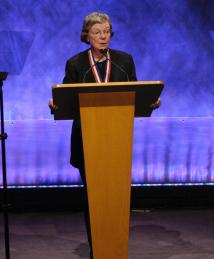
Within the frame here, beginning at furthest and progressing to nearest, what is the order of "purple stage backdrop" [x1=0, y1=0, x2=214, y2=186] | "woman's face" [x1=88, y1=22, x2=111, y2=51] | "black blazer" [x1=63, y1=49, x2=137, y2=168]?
"purple stage backdrop" [x1=0, y1=0, x2=214, y2=186], "black blazer" [x1=63, y1=49, x2=137, y2=168], "woman's face" [x1=88, y1=22, x2=111, y2=51]

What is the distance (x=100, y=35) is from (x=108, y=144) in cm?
63

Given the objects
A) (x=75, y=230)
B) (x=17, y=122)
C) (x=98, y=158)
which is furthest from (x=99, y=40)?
(x=17, y=122)

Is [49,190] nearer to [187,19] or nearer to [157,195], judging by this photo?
[157,195]

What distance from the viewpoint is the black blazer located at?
274cm

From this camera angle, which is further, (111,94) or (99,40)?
(99,40)

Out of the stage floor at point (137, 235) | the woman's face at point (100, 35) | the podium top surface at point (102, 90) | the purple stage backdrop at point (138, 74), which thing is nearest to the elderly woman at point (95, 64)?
the woman's face at point (100, 35)

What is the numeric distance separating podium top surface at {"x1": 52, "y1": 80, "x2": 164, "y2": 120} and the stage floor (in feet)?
4.06

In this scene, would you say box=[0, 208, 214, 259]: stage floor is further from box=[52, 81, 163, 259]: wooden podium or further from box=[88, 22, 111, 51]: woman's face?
box=[88, 22, 111, 51]: woman's face

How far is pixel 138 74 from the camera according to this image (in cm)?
458

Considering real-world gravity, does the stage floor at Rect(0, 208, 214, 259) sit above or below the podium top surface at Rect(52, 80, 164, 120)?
below

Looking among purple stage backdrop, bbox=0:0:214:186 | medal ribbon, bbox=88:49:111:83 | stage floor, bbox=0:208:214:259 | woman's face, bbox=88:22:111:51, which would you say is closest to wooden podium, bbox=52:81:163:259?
medal ribbon, bbox=88:49:111:83

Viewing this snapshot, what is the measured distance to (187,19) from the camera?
4.56m

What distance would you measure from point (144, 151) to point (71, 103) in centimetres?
231

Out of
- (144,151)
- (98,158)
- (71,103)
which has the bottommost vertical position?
(144,151)
